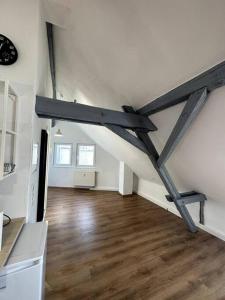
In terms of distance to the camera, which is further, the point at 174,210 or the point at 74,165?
the point at 74,165

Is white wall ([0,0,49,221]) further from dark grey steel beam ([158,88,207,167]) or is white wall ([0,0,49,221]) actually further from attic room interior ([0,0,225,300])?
dark grey steel beam ([158,88,207,167])

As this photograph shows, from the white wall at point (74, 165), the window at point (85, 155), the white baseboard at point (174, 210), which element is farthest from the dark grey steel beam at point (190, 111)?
the window at point (85, 155)

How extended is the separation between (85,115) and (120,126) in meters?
0.50

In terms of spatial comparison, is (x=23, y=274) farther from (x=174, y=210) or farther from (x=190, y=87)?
(x=174, y=210)

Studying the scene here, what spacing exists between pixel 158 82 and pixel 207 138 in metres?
0.79

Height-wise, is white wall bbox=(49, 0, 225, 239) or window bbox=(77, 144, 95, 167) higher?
white wall bbox=(49, 0, 225, 239)

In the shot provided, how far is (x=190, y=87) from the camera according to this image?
1501mm

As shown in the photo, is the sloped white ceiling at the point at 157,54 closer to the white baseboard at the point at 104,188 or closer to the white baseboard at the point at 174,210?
the white baseboard at the point at 174,210

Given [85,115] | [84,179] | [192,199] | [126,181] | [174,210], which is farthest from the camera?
[84,179]

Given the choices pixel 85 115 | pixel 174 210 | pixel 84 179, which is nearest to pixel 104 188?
pixel 84 179

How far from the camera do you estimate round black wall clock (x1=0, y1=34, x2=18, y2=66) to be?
149 cm

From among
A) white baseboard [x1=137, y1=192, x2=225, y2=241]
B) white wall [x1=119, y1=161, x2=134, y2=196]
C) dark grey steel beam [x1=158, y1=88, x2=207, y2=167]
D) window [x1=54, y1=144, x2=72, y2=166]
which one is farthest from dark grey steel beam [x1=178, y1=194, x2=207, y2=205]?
window [x1=54, y1=144, x2=72, y2=166]

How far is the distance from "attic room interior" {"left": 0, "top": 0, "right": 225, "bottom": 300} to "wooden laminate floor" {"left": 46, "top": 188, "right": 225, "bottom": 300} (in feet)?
0.05

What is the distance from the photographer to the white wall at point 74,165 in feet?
21.0
